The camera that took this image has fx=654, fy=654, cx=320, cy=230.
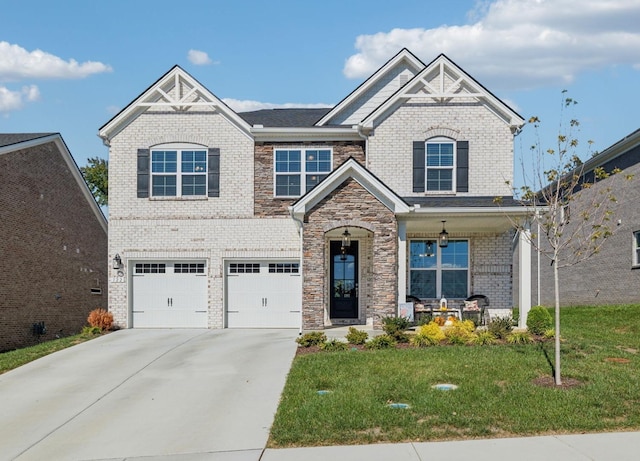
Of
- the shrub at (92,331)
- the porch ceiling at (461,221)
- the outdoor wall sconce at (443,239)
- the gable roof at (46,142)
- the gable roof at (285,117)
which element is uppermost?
the gable roof at (285,117)

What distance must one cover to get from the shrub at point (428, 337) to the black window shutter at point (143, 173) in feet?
33.4

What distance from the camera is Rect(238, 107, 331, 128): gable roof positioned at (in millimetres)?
21000

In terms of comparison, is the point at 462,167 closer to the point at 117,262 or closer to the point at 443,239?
the point at 443,239

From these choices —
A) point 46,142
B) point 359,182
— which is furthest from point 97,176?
point 359,182

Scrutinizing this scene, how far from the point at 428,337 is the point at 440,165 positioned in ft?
22.6

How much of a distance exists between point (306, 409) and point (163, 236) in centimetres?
1221

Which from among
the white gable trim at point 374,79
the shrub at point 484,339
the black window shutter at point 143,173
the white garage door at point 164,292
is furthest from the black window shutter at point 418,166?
the black window shutter at point 143,173

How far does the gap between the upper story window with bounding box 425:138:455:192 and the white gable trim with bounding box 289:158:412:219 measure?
2555 mm

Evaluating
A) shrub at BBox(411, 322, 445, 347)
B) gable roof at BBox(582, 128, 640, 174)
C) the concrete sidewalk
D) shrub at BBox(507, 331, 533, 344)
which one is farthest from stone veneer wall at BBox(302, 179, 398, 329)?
→ gable roof at BBox(582, 128, 640, 174)

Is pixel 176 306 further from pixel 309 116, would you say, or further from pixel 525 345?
pixel 525 345

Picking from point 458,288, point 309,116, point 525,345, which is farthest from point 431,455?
point 309,116

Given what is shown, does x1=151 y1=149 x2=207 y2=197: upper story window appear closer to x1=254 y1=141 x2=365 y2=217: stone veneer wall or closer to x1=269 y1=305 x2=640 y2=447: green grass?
x1=254 y1=141 x2=365 y2=217: stone veneer wall

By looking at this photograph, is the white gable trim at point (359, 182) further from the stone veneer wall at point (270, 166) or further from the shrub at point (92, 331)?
the shrub at point (92, 331)

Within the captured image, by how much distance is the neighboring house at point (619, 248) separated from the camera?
23.8 metres
